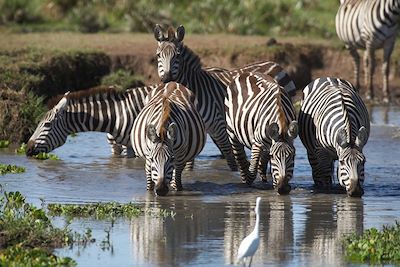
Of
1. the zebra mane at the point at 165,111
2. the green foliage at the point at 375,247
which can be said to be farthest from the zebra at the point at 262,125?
the green foliage at the point at 375,247

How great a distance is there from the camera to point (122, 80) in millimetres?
21484

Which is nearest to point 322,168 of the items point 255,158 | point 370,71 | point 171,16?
point 255,158

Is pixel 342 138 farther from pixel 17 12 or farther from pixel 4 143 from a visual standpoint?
pixel 17 12

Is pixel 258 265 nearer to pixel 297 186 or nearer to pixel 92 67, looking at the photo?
pixel 297 186

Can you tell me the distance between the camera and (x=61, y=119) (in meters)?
16.7

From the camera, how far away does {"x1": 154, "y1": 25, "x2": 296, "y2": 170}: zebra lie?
16453 millimetres

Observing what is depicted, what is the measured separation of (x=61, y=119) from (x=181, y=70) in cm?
170

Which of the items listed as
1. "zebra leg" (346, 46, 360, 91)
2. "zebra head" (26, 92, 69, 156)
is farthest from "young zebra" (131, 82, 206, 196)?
"zebra leg" (346, 46, 360, 91)

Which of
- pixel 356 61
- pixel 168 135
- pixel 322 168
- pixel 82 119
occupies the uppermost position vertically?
pixel 356 61

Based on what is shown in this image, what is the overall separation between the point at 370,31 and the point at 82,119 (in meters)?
8.55

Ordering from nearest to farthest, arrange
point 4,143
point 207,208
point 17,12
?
1. point 207,208
2. point 4,143
3. point 17,12

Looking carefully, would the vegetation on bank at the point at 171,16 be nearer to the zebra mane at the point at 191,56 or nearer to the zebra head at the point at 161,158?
the zebra mane at the point at 191,56

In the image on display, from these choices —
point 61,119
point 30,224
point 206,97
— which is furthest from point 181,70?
point 30,224

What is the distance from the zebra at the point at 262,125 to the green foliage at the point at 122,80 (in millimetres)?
5407
